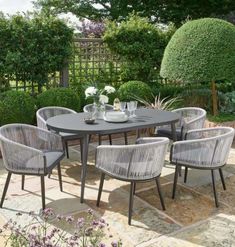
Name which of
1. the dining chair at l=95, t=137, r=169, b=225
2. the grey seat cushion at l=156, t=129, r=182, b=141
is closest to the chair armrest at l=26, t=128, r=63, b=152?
the dining chair at l=95, t=137, r=169, b=225

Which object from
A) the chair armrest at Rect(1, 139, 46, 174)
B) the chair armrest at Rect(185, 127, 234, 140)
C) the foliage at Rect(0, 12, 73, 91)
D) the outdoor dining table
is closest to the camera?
the chair armrest at Rect(1, 139, 46, 174)

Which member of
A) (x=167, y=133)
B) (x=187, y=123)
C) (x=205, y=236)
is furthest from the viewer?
(x=167, y=133)

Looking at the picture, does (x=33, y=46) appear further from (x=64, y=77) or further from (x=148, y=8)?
(x=148, y=8)

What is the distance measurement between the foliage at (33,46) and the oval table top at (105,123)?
2321 millimetres

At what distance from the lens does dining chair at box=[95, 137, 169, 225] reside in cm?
297

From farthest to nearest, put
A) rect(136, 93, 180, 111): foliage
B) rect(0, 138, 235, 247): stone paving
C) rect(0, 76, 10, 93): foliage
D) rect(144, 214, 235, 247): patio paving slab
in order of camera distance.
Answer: rect(136, 93, 180, 111): foliage → rect(0, 76, 10, 93): foliage → rect(0, 138, 235, 247): stone paving → rect(144, 214, 235, 247): patio paving slab

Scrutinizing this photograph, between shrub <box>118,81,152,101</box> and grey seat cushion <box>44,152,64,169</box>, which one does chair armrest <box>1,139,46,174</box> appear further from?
shrub <box>118,81,152,101</box>

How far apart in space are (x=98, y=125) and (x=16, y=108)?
209 centimetres

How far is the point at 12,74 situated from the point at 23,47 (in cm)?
51

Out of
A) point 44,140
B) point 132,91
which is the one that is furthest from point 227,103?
point 44,140

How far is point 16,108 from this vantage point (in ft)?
17.1

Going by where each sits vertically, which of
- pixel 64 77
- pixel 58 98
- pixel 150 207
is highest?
pixel 64 77

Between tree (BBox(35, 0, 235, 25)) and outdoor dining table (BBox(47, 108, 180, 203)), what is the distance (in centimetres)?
868

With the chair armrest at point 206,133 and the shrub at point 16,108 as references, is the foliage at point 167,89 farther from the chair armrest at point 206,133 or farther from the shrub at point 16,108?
the chair armrest at point 206,133
